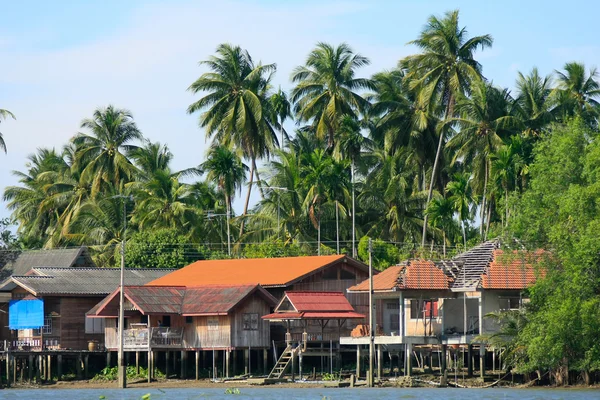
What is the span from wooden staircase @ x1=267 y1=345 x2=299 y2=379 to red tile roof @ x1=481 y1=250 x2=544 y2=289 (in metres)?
10.2

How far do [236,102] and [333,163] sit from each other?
1046 cm

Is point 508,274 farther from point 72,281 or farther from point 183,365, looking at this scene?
point 72,281

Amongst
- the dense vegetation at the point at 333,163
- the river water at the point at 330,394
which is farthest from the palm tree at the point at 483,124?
the river water at the point at 330,394

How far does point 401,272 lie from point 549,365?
9.17m

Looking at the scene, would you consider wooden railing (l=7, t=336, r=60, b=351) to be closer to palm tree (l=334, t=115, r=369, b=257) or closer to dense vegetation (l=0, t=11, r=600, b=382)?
dense vegetation (l=0, t=11, r=600, b=382)

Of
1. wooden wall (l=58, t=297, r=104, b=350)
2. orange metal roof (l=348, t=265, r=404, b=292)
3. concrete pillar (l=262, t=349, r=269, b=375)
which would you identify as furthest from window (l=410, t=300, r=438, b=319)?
wooden wall (l=58, t=297, r=104, b=350)

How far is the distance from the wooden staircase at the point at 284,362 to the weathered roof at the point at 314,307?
1559 millimetres

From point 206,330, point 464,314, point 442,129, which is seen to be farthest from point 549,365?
point 442,129

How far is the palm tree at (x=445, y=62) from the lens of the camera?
78438 mm

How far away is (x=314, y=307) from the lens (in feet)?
196

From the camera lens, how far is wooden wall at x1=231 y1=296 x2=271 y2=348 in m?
62.1

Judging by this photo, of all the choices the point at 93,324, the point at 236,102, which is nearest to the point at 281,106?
the point at 236,102

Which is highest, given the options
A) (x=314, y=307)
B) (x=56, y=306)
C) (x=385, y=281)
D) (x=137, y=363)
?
(x=385, y=281)

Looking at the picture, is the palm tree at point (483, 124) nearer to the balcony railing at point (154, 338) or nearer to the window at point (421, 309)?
the window at point (421, 309)
